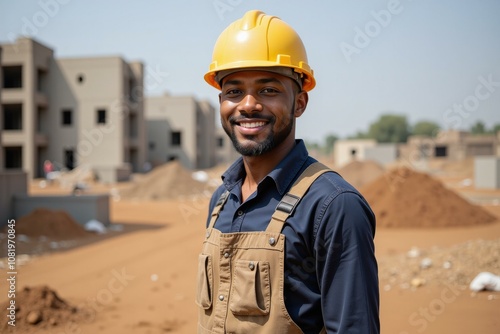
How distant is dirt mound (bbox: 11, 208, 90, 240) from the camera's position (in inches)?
396

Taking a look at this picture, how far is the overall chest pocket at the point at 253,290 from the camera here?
1.61 metres

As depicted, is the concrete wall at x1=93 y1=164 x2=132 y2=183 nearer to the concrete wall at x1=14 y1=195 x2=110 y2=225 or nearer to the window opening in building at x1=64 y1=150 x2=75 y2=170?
the window opening in building at x1=64 y1=150 x2=75 y2=170

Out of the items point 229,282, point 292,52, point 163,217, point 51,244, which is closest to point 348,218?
point 229,282

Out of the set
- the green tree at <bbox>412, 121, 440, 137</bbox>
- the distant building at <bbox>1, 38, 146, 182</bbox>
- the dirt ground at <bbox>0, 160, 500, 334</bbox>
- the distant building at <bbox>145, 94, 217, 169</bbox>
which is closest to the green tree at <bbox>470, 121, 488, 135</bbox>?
the green tree at <bbox>412, 121, 440, 137</bbox>

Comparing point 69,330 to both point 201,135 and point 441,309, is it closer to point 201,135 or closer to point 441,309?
point 441,309

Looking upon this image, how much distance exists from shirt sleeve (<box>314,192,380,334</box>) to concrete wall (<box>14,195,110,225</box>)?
11118mm

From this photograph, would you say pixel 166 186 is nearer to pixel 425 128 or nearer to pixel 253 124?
pixel 253 124

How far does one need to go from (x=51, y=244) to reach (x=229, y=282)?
29.0 ft

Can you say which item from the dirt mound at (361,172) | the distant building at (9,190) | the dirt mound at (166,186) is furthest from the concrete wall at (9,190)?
the dirt mound at (361,172)

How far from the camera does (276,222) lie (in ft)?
5.37

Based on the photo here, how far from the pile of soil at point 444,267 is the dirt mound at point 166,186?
53.0 ft

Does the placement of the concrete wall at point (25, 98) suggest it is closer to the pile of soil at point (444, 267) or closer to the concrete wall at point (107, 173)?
the concrete wall at point (107, 173)

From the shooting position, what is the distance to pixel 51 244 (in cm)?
930

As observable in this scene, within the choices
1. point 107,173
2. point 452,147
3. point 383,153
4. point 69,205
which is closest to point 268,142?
point 69,205
